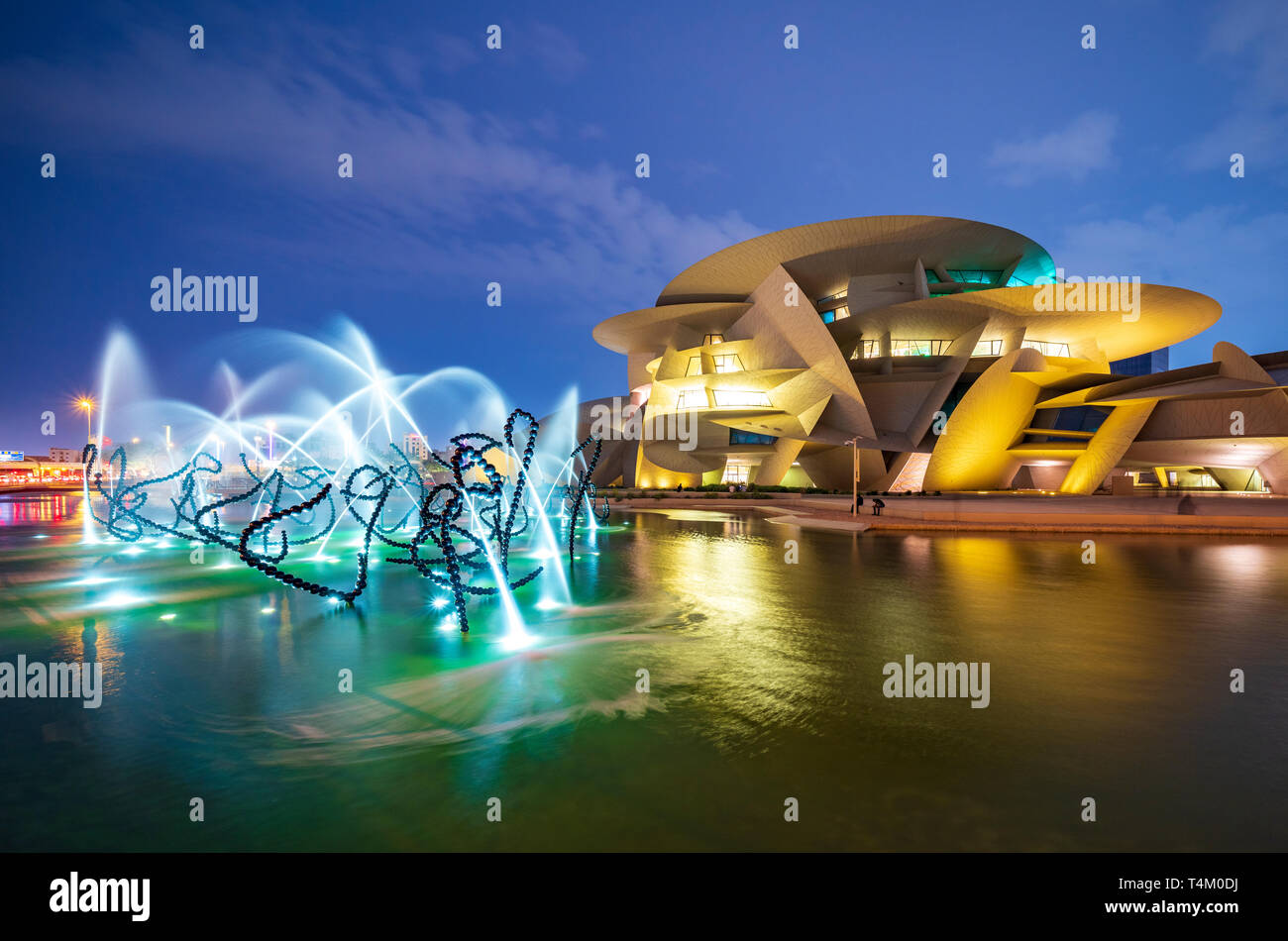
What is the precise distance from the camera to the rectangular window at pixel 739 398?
135 feet

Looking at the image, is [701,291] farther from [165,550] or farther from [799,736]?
[799,736]

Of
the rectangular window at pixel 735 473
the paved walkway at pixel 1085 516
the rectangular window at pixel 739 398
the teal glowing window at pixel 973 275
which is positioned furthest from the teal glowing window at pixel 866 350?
the paved walkway at pixel 1085 516

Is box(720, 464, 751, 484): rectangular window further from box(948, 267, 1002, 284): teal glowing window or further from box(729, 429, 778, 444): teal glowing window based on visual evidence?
box(948, 267, 1002, 284): teal glowing window

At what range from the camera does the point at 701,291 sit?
152 feet

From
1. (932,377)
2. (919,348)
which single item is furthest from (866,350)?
(932,377)

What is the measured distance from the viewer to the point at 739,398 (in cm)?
4216

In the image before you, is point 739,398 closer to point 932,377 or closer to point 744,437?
point 744,437

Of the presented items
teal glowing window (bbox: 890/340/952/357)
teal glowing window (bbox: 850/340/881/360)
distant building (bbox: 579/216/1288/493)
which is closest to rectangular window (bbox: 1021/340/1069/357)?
distant building (bbox: 579/216/1288/493)

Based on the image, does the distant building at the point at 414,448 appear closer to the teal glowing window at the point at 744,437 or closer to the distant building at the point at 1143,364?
the teal glowing window at the point at 744,437
